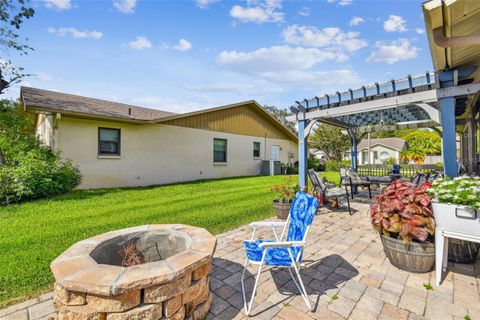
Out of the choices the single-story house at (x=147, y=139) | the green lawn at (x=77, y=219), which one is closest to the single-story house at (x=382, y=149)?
the single-story house at (x=147, y=139)

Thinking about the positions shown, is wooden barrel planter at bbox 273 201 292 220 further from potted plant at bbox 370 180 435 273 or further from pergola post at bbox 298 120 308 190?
potted plant at bbox 370 180 435 273

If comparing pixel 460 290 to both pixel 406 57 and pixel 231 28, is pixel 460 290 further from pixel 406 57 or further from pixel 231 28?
pixel 231 28

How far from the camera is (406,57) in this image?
6.73 m

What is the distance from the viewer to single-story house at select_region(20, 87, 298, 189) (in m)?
8.61

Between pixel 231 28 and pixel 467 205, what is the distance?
25.6 ft

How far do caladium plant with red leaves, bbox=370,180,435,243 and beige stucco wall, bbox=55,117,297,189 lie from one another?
9785mm

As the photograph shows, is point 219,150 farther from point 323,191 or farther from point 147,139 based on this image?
point 323,191

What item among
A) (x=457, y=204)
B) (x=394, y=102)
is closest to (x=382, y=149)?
(x=394, y=102)

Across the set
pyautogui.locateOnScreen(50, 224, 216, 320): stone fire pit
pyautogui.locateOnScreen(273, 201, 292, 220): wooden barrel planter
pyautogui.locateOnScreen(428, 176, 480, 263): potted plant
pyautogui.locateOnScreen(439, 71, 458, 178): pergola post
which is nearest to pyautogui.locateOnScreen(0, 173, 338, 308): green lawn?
pyautogui.locateOnScreen(273, 201, 292, 220): wooden barrel planter

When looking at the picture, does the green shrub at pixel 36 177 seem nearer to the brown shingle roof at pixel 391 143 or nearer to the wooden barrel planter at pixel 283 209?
the wooden barrel planter at pixel 283 209

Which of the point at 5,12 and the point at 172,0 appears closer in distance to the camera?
the point at 172,0

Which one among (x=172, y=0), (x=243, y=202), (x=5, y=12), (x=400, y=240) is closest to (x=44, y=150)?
(x=5, y=12)

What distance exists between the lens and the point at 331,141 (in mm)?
24188

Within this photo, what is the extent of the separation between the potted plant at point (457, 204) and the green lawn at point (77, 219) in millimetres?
3197
